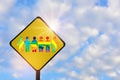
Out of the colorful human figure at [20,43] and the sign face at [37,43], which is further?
the colorful human figure at [20,43]

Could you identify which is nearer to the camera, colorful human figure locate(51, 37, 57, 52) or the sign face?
the sign face

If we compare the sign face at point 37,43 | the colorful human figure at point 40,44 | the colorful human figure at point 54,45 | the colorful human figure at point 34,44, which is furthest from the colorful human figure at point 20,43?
the colorful human figure at point 54,45

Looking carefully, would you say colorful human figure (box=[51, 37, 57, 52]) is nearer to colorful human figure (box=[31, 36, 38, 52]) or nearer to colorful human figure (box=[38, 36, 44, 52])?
colorful human figure (box=[38, 36, 44, 52])

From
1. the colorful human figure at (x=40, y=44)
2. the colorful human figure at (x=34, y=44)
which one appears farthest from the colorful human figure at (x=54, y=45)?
the colorful human figure at (x=34, y=44)

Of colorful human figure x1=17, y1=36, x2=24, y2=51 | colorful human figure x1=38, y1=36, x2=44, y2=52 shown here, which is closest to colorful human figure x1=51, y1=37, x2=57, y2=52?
colorful human figure x1=38, y1=36, x2=44, y2=52

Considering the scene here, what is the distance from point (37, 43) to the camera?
964cm

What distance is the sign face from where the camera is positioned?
9594 millimetres

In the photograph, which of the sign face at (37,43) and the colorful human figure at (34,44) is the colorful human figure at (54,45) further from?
the colorful human figure at (34,44)

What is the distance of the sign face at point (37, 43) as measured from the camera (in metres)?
9.59

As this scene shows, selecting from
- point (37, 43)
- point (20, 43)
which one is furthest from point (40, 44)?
point (20, 43)

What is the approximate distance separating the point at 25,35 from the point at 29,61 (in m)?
0.78

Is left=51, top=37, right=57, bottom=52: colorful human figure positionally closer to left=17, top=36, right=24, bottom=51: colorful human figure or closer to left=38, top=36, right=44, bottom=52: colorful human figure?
left=38, top=36, right=44, bottom=52: colorful human figure

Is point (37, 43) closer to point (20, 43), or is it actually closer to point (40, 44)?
point (40, 44)

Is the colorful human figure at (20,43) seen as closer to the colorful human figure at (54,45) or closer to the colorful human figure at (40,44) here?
the colorful human figure at (40,44)
